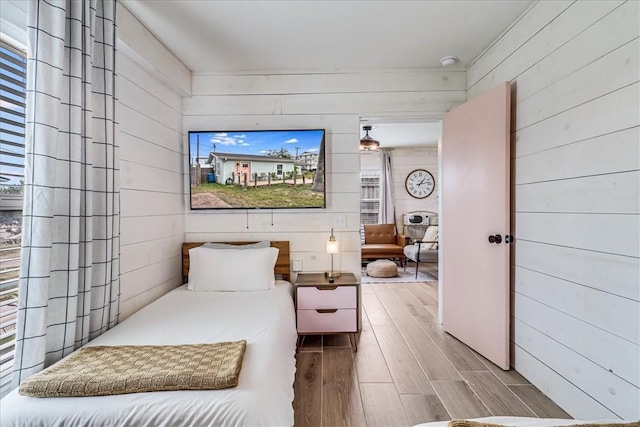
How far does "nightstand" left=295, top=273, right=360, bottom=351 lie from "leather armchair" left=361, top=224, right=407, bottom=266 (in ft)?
10.7

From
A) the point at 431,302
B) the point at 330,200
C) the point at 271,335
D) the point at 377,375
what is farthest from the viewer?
the point at 431,302

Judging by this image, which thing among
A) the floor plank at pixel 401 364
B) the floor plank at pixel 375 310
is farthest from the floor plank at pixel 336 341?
the floor plank at pixel 375 310

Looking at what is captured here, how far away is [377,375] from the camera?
6.86 ft

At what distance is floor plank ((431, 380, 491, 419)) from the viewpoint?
170cm

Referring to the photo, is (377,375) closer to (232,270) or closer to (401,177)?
(232,270)

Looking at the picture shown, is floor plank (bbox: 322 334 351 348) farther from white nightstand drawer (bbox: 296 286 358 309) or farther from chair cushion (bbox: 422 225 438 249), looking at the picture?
chair cushion (bbox: 422 225 438 249)

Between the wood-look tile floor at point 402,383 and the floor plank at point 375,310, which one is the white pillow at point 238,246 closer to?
the wood-look tile floor at point 402,383

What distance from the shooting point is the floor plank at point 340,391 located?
1673mm

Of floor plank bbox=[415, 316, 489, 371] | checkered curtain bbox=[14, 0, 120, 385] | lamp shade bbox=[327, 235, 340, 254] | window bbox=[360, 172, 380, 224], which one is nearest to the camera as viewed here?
checkered curtain bbox=[14, 0, 120, 385]

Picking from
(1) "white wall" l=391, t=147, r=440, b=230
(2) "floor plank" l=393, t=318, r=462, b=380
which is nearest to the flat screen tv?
(2) "floor plank" l=393, t=318, r=462, b=380

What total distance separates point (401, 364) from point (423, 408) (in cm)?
49

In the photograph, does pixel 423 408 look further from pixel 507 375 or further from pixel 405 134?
pixel 405 134

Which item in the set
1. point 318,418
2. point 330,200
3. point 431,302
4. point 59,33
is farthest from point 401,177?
point 59,33

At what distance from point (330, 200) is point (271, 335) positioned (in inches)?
59.6
